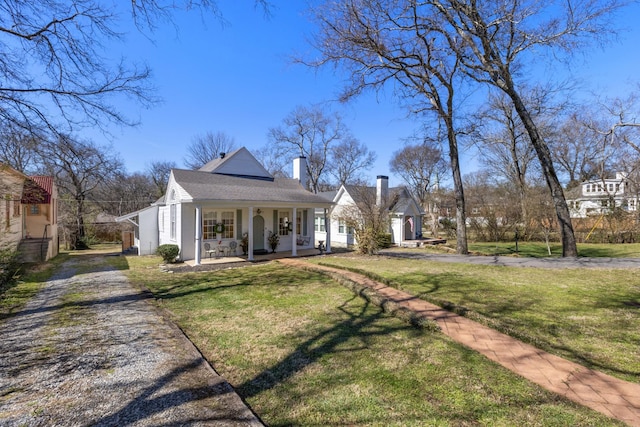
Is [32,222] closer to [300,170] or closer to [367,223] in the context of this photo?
[300,170]

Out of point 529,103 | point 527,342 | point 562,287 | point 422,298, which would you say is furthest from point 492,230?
point 527,342

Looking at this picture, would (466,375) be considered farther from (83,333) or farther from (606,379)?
(83,333)

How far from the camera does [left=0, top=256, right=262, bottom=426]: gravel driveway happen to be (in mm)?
2756

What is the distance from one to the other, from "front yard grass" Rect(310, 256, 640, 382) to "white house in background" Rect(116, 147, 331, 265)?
21.8 ft

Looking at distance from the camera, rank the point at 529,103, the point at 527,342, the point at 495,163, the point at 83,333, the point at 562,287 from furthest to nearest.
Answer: the point at 495,163 → the point at 529,103 → the point at 562,287 → the point at 83,333 → the point at 527,342

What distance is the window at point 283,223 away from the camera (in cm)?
1606

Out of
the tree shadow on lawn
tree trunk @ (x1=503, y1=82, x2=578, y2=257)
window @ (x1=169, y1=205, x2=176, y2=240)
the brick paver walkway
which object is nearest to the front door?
window @ (x1=169, y1=205, x2=176, y2=240)

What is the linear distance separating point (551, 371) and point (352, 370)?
234cm

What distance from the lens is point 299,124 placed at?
3731 centimetres

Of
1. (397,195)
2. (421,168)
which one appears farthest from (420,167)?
(397,195)

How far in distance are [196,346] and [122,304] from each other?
3358 millimetres

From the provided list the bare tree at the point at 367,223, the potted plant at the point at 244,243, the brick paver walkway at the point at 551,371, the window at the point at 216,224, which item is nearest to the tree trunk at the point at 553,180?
the bare tree at the point at 367,223

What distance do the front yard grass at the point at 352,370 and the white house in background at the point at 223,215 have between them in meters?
6.79

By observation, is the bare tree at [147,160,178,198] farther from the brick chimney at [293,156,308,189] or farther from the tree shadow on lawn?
the tree shadow on lawn
